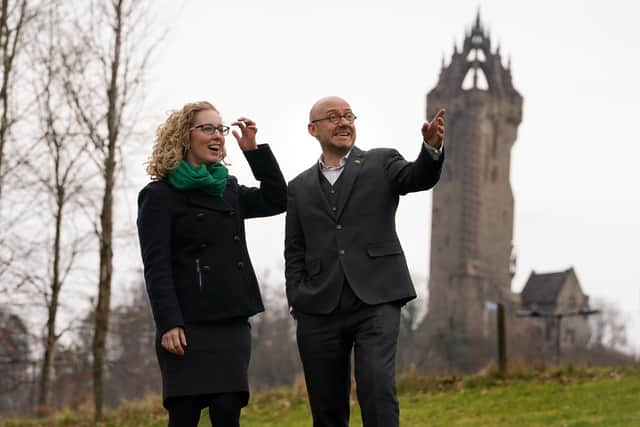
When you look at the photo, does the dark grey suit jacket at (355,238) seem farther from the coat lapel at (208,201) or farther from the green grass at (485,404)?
the green grass at (485,404)

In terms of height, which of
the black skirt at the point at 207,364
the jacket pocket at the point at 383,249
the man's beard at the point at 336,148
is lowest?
the black skirt at the point at 207,364

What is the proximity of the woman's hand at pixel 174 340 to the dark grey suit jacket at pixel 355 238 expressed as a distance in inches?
35.6

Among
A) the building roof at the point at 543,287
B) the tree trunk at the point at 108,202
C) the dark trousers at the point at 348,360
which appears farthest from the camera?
the building roof at the point at 543,287

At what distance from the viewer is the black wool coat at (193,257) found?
5008 millimetres

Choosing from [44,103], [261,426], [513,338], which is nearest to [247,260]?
[261,426]

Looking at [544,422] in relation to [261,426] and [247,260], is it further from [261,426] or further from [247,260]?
[247,260]

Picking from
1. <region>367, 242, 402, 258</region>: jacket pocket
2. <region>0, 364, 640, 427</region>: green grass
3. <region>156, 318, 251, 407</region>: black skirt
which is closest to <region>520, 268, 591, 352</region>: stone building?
<region>0, 364, 640, 427</region>: green grass

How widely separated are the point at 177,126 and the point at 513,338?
76358mm

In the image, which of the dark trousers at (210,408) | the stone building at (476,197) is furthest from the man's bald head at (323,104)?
the stone building at (476,197)

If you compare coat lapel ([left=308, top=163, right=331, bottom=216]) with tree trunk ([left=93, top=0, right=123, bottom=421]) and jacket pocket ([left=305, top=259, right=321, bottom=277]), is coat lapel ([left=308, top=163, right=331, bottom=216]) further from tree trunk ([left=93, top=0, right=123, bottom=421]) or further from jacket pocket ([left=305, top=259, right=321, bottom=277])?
tree trunk ([left=93, top=0, right=123, bottom=421])

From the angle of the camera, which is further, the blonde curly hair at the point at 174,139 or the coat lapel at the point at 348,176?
the coat lapel at the point at 348,176

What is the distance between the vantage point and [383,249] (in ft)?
18.7

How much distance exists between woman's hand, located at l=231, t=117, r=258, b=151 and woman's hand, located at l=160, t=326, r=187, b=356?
0.98 meters

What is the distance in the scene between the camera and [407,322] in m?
81.7
